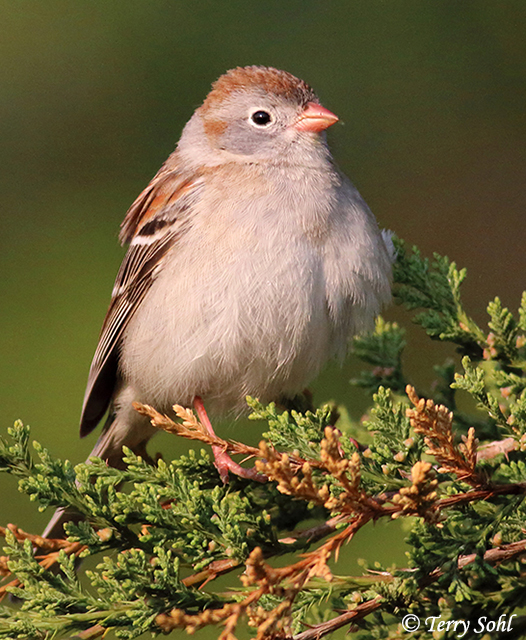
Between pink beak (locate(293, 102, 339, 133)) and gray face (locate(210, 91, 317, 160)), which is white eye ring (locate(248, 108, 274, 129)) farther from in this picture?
pink beak (locate(293, 102, 339, 133))

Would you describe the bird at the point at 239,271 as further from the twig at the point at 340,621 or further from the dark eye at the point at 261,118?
the twig at the point at 340,621

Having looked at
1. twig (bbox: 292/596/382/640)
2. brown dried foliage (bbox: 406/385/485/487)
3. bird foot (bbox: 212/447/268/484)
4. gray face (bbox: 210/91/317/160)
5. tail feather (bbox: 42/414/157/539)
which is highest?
gray face (bbox: 210/91/317/160)

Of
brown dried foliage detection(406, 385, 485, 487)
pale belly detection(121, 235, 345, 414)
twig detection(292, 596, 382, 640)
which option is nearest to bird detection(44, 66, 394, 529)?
pale belly detection(121, 235, 345, 414)

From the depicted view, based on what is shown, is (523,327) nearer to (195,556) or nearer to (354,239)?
(354,239)

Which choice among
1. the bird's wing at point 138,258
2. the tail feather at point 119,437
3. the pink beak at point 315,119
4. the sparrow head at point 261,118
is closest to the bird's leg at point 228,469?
the tail feather at point 119,437

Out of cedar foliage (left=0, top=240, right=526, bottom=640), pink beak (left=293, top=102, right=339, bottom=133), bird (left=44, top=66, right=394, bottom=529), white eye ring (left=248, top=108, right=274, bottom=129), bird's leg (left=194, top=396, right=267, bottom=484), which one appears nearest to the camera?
cedar foliage (left=0, top=240, right=526, bottom=640)

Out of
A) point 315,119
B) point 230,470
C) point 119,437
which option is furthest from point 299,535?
point 315,119

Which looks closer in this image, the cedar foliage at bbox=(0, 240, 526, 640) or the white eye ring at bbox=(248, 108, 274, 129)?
the cedar foliage at bbox=(0, 240, 526, 640)

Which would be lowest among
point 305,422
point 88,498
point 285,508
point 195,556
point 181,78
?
point 285,508

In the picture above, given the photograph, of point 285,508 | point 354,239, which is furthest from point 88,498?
point 354,239
